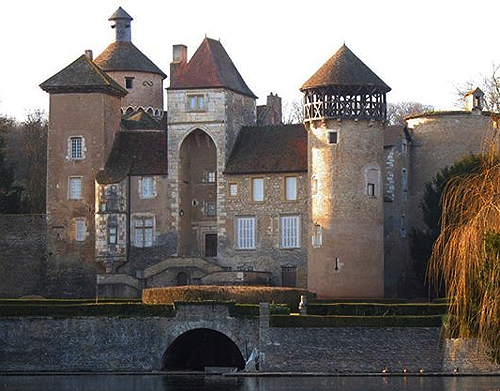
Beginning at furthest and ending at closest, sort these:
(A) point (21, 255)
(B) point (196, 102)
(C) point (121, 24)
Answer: (C) point (121, 24) → (A) point (21, 255) → (B) point (196, 102)

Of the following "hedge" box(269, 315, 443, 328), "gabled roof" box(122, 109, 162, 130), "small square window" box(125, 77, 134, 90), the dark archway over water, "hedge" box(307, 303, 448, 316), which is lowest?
the dark archway over water

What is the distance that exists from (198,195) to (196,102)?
463cm

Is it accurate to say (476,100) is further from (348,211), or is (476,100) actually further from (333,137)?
Answer: (348,211)

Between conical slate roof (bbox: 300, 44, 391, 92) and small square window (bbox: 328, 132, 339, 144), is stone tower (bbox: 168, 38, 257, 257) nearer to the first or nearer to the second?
conical slate roof (bbox: 300, 44, 391, 92)

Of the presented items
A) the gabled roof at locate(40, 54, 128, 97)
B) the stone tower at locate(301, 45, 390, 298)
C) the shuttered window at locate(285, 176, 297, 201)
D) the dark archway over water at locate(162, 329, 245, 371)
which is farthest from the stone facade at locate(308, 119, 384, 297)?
the gabled roof at locate(40, 54, 128, 97)

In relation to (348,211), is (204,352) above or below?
below

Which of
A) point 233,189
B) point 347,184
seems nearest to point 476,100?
point 347,184

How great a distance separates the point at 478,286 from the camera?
41438 mm

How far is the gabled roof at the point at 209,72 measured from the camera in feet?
229

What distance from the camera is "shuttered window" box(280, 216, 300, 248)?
68062mm

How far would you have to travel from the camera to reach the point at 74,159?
233 feet

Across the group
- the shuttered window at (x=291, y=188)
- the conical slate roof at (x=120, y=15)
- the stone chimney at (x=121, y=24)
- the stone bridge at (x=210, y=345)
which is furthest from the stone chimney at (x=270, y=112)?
the stone bridge at (x=210, y=345)

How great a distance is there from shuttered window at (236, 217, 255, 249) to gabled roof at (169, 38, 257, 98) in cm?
632

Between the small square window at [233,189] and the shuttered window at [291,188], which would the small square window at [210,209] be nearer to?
the small square window at [233,189]
